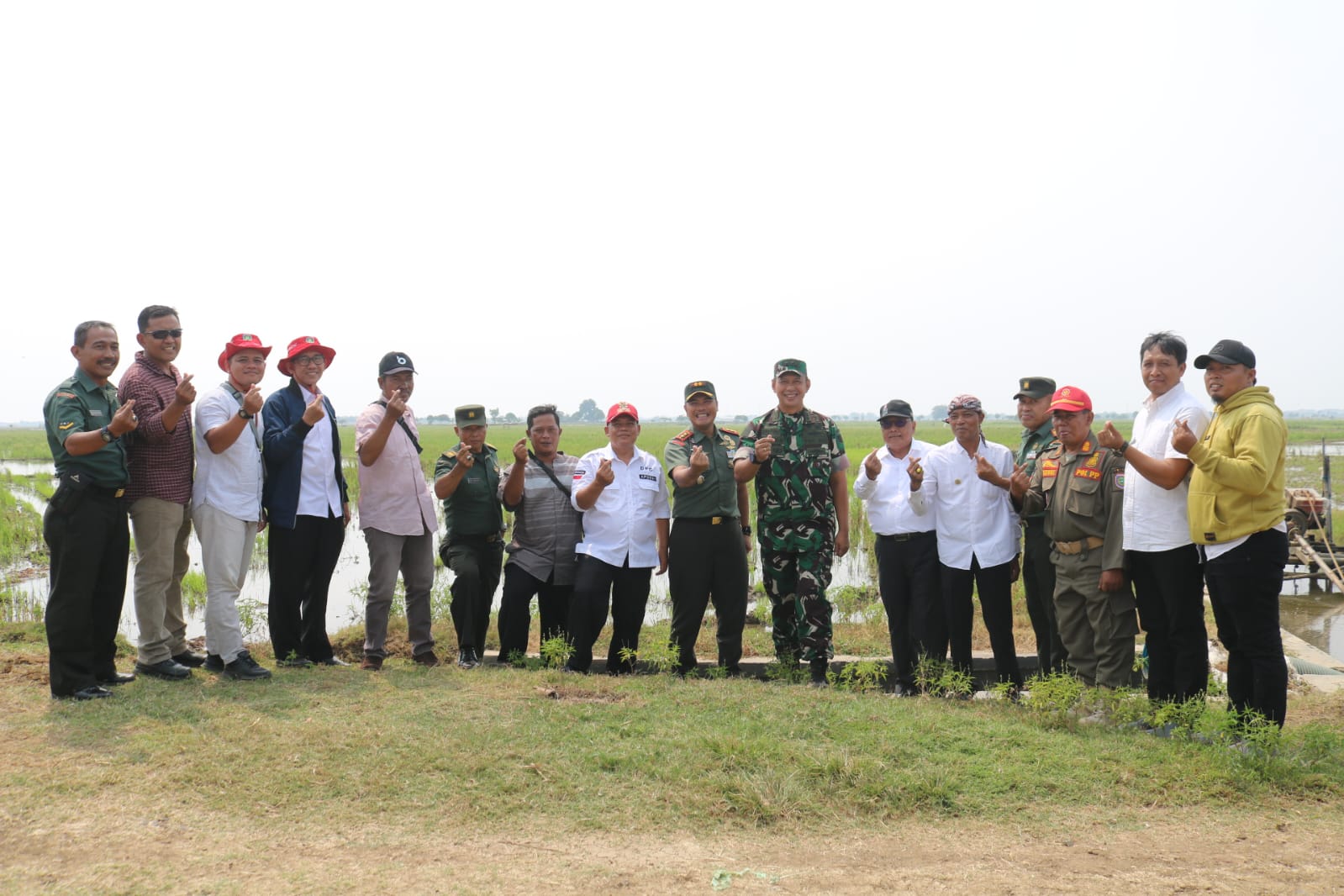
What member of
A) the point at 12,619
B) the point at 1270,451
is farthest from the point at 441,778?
the point at 12,619

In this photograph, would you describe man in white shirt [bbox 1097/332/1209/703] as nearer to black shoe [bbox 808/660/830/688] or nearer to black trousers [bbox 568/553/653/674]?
black shoe [bbox 808/660/830/688]

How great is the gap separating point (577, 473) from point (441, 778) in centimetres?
223

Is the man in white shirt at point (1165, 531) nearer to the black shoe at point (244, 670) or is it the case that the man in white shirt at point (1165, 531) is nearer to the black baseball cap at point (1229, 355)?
the black baseball cap at point (1229, 355)

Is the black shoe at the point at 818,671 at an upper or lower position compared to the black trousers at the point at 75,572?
lower

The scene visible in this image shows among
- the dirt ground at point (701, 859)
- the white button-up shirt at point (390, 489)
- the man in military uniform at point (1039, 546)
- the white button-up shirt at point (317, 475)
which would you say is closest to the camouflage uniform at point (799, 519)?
the man in military uniform at point (1039, 546)

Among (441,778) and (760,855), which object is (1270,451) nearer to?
(760,855)

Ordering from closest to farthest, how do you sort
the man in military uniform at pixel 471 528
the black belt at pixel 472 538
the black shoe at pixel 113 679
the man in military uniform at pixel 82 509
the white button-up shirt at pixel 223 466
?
the man in military uniform at pixel 82 509, the black shoe at pixel 113 679, the white button-up shirt at pixel 223 466, the man in military uniform at pixel 471 528, the black belt at pixel 472 538

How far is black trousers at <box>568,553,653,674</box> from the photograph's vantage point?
17.8ft

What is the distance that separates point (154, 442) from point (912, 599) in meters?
4.21

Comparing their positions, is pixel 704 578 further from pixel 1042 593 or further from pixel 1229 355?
pixel 1229 355

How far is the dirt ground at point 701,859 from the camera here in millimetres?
2865

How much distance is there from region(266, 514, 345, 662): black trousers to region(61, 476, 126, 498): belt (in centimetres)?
82

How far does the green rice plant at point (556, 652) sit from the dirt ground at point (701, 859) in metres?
2.04

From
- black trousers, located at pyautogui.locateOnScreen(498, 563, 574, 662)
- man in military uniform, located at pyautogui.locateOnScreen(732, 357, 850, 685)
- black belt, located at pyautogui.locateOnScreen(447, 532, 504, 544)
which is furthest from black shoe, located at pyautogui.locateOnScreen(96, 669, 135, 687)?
man in military uniform, located at pyautogui.locateOnScreen(732, 357, 850, 685)
